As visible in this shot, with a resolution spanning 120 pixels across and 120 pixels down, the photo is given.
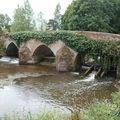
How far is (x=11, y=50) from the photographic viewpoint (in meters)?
46.6

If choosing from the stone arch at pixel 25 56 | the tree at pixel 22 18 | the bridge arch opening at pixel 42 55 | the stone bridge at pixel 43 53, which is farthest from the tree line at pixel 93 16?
the tree at pixel 22 18

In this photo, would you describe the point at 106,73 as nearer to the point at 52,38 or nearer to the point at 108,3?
the point at 52,38

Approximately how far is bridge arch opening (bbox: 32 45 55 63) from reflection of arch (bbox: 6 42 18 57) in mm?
4957

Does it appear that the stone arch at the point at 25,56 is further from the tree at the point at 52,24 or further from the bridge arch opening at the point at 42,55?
the tree at the point at 52,24

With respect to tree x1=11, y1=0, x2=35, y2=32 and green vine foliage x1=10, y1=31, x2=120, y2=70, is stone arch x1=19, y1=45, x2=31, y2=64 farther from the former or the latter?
tree x1=11, y1=0, x2=35, y2=32

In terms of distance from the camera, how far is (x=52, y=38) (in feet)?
120

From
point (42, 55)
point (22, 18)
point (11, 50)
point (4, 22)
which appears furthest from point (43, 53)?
point (4, 22)

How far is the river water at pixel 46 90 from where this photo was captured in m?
21.0

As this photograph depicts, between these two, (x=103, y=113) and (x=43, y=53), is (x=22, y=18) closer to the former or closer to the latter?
(x=43, y=53)

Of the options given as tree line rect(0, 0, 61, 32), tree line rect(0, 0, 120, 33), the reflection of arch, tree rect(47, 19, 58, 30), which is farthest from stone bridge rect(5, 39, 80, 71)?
tree rect(47, 19, 58, 30)

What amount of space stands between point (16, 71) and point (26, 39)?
22.5 feet

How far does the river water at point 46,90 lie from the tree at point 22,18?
82.1 ft

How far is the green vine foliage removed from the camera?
31078 millimetres

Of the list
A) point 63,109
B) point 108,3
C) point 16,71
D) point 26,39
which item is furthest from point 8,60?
point 63,109
